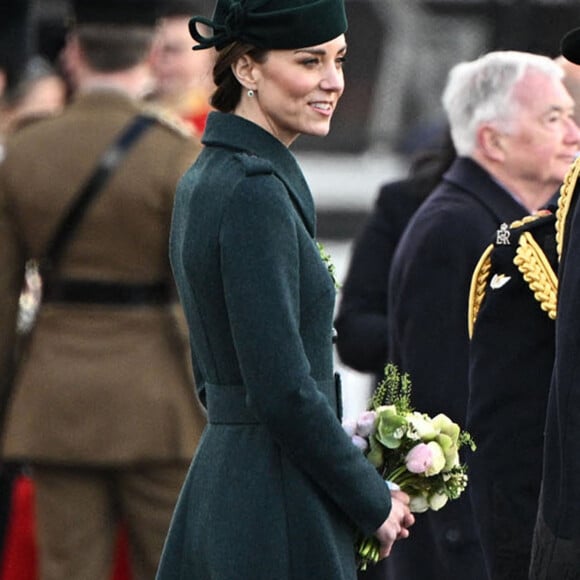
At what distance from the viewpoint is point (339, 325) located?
21.9 ft

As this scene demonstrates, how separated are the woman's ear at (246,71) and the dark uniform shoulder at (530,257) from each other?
815 millimetres

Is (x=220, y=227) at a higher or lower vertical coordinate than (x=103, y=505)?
higher

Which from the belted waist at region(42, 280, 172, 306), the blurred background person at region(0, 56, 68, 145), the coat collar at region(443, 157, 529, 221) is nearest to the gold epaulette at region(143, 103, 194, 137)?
the belted waist at region(42, 280, 172, 306)

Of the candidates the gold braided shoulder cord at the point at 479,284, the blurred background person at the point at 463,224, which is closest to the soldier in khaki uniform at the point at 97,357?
the blurred background person at the point at 463,224

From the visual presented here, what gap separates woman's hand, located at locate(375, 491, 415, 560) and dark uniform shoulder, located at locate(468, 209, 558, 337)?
62cm

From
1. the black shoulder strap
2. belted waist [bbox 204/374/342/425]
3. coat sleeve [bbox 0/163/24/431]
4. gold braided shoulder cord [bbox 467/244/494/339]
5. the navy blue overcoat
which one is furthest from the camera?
coat sleeve [bbox 0/163/24/431]

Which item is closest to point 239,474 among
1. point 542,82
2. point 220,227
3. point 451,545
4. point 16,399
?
point 220,227

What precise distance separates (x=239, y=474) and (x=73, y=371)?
2.34 meters

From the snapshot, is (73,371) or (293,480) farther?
(73,371)

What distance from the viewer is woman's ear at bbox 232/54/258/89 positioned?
432cm

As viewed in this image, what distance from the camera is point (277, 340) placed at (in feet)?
13.4

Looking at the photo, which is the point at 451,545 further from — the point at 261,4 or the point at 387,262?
the point at 261,4

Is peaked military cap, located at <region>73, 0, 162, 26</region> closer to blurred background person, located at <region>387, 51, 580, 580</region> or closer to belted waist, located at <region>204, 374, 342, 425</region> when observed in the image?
blurred background person, located at <region>387, 51, 580, 580</region>

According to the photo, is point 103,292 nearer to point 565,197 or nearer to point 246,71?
point 246,71
